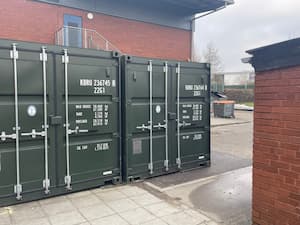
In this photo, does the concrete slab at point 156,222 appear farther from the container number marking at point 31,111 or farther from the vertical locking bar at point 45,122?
the container number marking at point 31,111

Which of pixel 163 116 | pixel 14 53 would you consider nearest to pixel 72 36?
pixel 163 116

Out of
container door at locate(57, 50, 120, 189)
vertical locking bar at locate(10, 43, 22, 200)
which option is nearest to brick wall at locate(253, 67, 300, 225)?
container door at locate(57, 50, 120, 189)

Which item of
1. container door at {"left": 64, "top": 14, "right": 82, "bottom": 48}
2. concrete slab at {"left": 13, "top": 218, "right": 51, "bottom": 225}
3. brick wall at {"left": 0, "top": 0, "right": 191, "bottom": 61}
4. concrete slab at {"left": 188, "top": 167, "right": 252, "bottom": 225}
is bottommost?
concrete slab at {"left": 188, "top": 167, "right": 252, "bottom": 225}

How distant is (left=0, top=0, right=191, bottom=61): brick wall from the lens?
35.1 ft

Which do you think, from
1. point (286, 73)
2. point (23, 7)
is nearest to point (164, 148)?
point (286, 73)

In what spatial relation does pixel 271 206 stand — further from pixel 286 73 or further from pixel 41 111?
pixel 41 111

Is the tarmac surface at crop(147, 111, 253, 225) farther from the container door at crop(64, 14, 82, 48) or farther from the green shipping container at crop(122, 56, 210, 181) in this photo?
the container door at crop(64, 14, 82, 48)

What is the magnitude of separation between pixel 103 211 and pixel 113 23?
10683 millimetres

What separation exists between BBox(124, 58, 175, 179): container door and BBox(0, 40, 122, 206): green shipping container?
25cm

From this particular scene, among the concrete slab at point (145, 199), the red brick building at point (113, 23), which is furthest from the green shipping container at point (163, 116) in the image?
the red brick building at point (113, 23)

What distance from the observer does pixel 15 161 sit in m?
4.16

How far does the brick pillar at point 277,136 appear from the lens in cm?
289

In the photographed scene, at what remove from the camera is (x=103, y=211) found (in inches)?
157

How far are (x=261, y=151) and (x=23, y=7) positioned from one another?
35.6ft
